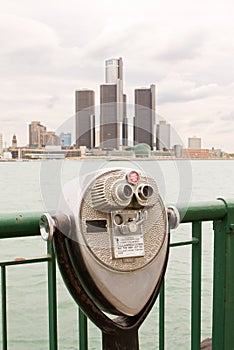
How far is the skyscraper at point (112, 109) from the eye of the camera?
1310 millimetres

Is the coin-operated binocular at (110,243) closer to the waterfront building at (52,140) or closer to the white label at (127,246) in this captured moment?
the white label at (127,246)

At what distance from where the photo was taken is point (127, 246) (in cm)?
117

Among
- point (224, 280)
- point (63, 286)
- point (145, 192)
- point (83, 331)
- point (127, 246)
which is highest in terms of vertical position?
point (145, 192)

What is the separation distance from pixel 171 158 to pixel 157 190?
0.13 m

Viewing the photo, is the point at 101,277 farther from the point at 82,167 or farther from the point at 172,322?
the point at 172,322

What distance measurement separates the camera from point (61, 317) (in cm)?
756

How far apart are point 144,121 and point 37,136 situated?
0.97 feet

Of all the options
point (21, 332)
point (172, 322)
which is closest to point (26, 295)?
point (21, 332)

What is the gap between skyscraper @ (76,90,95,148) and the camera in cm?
128

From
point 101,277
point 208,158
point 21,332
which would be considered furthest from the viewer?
point 21,332

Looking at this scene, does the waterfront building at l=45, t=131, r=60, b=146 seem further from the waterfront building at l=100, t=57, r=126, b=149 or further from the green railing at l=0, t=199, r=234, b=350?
the green railing at l=0, t=199, r=234, b=350

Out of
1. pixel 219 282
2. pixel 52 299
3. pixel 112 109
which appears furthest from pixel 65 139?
pixel 219 282

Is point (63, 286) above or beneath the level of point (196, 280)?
beneath

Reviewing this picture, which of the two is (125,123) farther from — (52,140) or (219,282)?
(219,282)
